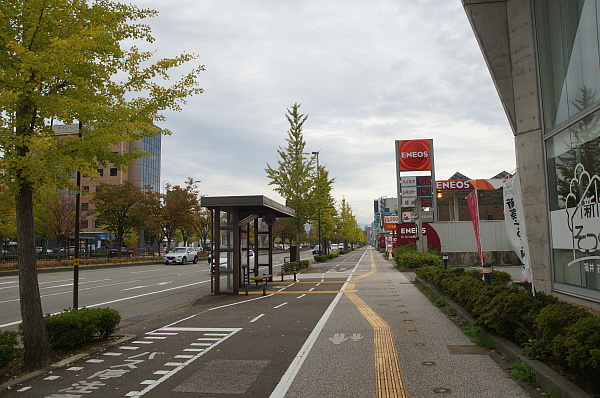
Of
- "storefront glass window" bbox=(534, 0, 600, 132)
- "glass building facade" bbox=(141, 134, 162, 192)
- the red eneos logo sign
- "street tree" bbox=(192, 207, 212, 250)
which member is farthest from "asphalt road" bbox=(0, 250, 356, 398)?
"glass building facade" bbox=(141, 134, 162, 192)

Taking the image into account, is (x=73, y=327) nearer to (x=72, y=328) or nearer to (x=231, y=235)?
(x=72, y=328)

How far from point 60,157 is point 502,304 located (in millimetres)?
7195

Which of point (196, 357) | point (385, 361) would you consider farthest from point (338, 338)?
point (196, 357)

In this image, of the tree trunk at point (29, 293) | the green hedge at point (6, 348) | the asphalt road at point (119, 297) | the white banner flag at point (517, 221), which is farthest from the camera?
the asphalt road at point (119, 297)

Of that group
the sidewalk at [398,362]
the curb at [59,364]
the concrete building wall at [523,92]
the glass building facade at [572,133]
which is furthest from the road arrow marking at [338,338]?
the concrete building wall at [523,92]

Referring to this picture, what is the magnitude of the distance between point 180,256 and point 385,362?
38444mm

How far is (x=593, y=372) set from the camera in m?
4.37

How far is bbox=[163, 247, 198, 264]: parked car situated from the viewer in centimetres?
4225

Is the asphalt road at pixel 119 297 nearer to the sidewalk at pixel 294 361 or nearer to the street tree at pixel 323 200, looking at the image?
the sidewalk at pixel 294 361

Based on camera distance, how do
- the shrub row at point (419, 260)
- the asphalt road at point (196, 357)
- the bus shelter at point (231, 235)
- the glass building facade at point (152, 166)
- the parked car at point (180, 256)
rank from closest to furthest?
1. the asphalt road at point (196, 357)
2. the bus shelter at point (231, 235)
3. the shrub row at point (419, 260)
4. the parked car at point (180, 256)
5. the glass building facade at point (152, 166)

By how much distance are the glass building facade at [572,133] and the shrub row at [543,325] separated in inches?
54.6

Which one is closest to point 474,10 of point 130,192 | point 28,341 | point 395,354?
point 395,354

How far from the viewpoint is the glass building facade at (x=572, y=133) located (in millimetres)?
7496

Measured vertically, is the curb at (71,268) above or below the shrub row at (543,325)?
below
